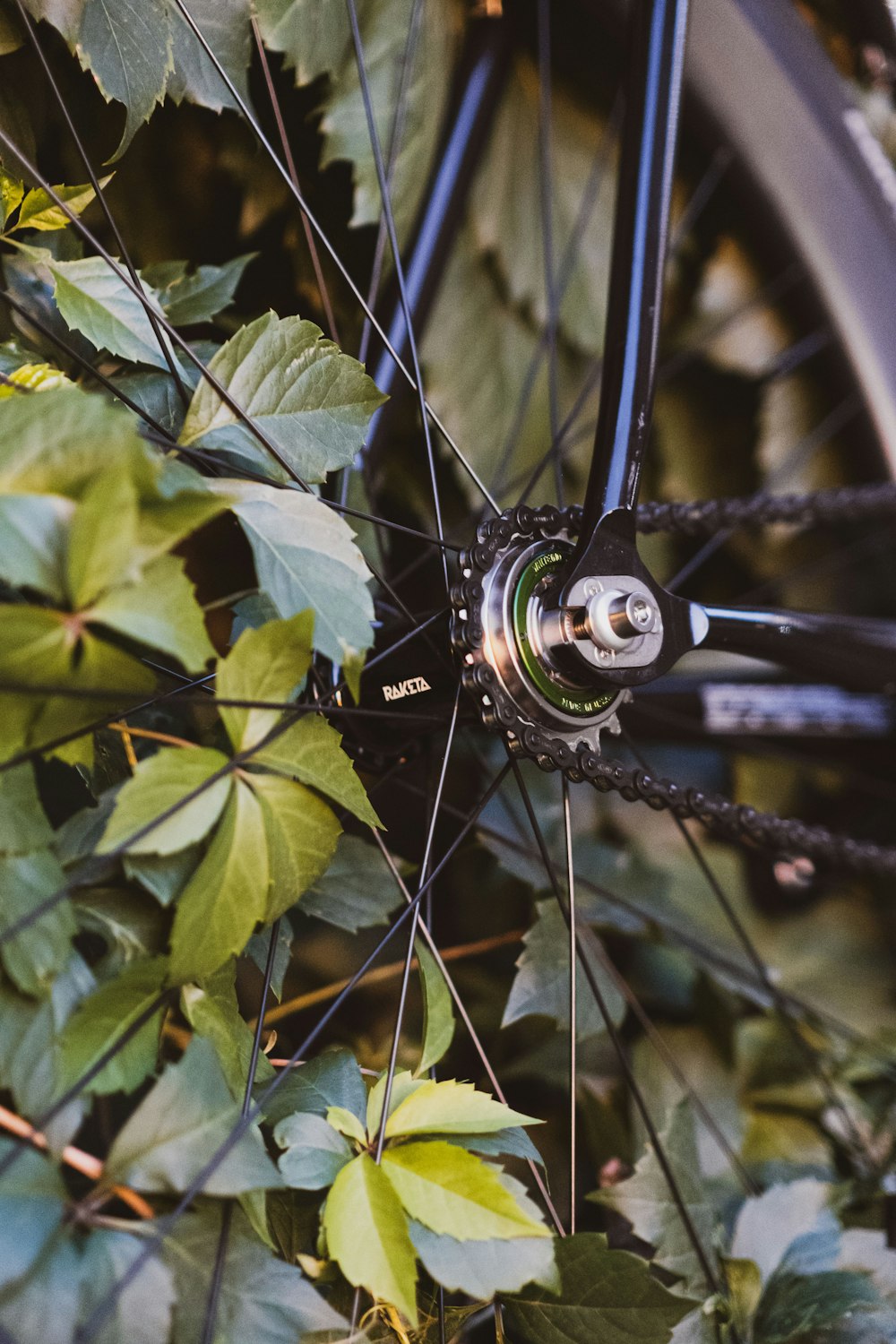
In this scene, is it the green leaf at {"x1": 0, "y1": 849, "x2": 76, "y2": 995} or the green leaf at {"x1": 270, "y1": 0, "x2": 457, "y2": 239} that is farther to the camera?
the green leaf at {"x1": 270, "y1": 0, "x2": 457, "y2": 239}

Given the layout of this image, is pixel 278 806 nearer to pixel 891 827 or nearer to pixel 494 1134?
pixel 494 1134

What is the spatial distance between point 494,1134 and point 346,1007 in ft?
0.93

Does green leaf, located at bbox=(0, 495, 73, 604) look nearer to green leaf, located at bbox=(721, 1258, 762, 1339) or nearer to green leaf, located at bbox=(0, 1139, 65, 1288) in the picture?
green leaf, located at bbox=(0, 1139, 65, 1288)

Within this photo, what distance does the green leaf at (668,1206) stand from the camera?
376 millimetres

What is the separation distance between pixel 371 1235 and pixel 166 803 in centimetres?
12

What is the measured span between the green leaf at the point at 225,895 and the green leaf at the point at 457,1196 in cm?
8

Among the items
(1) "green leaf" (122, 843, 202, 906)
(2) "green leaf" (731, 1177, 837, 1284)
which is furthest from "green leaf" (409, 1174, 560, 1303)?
(2) "green leaf" (731, 1177, 837, 1284)

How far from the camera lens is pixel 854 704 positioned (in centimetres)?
76

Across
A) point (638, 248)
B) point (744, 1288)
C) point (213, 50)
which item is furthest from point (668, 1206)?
point (213, 50)

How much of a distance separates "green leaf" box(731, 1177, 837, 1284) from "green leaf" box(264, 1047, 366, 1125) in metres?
0.23

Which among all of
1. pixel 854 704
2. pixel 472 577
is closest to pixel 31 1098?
pixel 472 577

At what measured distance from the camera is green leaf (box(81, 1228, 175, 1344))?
203mm

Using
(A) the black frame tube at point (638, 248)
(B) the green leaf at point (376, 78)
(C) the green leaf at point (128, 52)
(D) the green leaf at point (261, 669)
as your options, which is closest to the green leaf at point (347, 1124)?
(D) the green leaf at point (261, 669)

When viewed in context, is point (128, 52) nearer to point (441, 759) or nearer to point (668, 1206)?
point (441, 759)
